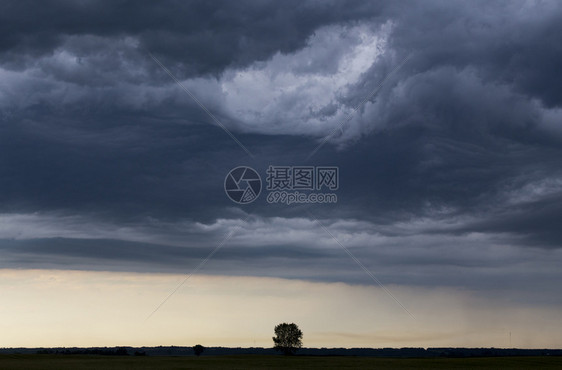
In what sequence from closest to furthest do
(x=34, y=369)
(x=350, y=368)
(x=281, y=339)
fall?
(x=34, y=369) < (x=350, y=368) < (x=281, y=339)

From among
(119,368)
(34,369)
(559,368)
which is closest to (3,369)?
(34,369)

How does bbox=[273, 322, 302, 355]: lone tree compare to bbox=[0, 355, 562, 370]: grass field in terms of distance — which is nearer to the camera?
bbox=[0, 355, 562, 370]: grass field

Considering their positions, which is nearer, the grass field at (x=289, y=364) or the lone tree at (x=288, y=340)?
the grass field at (x=289, y=364)

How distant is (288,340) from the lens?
650 ft

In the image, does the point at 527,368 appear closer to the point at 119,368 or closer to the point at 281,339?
the point at 119,368

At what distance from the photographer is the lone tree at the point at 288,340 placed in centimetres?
19788

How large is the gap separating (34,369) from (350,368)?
45843 millimetres

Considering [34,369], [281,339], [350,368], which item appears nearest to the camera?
[34,369]

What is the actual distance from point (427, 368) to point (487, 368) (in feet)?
30.5

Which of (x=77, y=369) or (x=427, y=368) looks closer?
(x=77, y=369)

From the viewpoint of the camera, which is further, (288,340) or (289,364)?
(288,340)

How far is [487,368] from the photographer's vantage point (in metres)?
98.6

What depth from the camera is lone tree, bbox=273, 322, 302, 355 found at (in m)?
198

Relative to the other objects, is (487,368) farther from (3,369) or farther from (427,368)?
(3,369)
